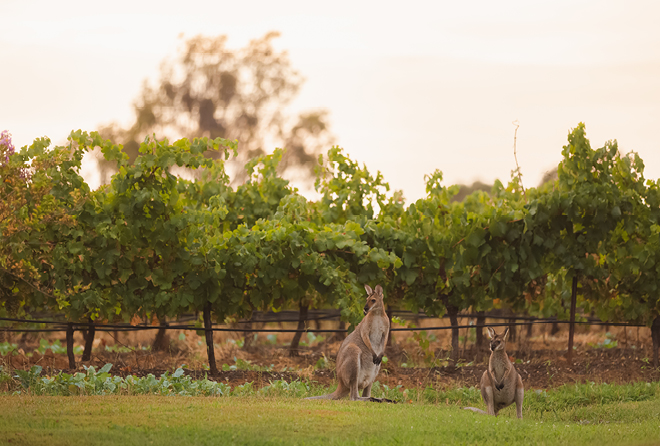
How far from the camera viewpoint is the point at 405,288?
52.6 ft

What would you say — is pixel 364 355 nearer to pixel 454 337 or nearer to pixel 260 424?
pixel 260 424

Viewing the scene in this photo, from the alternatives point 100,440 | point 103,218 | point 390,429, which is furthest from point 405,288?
point 100,440

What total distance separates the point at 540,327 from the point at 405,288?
1239 centimetres

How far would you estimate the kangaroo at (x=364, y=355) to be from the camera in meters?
9.94

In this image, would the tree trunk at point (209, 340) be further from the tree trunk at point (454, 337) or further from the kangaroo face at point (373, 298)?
the tree trunk at point (454, 337)

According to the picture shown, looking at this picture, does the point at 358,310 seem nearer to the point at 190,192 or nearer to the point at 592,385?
the point at 592,385

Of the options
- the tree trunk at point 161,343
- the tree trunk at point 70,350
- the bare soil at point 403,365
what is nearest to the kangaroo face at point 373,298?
the bare soil at point 403,365

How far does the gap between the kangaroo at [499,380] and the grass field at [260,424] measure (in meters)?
0.50

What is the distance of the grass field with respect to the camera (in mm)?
7293

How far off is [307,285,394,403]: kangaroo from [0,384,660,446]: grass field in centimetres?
45

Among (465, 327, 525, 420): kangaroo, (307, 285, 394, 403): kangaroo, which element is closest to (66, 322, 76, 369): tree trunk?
(307, 285, 394, 403): kangaroo

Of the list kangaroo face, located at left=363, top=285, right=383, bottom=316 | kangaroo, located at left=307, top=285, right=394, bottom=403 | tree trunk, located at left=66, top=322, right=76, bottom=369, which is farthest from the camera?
tree trunk, located at left=66, top=322, right=76, bottom=369

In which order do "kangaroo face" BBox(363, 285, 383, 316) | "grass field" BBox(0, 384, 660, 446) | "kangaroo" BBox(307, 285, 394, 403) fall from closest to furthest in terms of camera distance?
"grass field" BBox(0, 384, 660, 446) < "kangaroo" BBox(307, 285, 394, 403) < "kangaroo face" BBox(363, 285, 383, 316)

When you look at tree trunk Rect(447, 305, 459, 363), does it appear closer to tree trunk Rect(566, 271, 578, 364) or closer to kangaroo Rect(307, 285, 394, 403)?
tree trunk Rect(566, 271, 578, 364)
